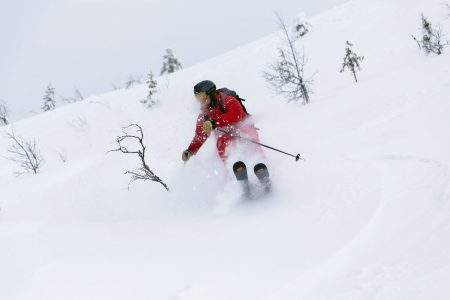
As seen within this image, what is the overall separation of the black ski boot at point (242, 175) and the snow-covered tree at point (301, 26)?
25.2 m

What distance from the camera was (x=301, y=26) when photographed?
28.4 meters

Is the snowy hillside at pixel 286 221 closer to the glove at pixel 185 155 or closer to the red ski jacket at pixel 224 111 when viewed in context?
the glove at pixel 185 155

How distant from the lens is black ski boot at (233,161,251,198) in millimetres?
5004

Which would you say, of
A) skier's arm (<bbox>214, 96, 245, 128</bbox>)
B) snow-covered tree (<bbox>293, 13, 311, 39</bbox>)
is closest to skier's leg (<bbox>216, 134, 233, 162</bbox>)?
skier's arm (<bbox>214, 96, 245, 128</bbox>)

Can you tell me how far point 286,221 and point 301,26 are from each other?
2683cm

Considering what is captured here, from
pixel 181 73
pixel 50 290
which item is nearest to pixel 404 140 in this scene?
pixel 50 290

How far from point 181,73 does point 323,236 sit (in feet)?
88.0

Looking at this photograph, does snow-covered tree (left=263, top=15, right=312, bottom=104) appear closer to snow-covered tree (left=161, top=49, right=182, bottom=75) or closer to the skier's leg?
the skier's leg

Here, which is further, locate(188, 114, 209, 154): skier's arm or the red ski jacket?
locate(188, 114, 209, 154): skier's arm

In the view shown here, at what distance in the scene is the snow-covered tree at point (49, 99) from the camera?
40094mm

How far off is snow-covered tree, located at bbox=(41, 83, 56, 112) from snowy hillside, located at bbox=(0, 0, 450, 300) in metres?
34.8

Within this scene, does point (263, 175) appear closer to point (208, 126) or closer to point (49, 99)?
point (208, 126)

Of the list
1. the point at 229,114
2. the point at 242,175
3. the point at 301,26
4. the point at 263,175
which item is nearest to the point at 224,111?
the point at 229,114

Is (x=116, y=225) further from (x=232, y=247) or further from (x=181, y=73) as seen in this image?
(x=181, y=73)
